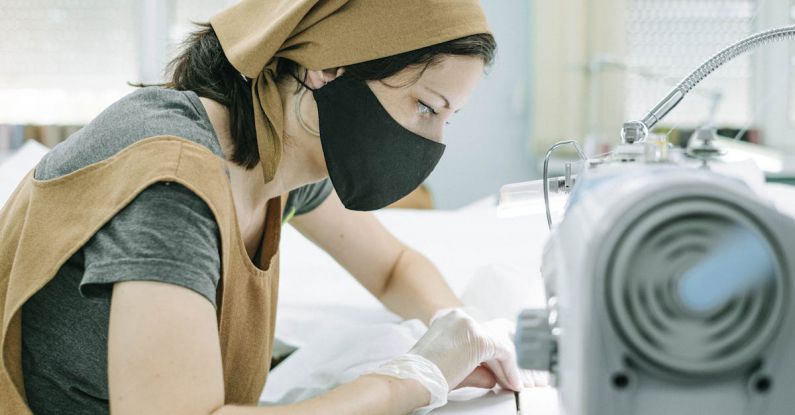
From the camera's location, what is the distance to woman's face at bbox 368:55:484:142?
1062mm

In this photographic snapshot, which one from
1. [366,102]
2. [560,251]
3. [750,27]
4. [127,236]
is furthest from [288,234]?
[750,27]

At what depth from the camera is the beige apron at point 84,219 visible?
0.90 metres

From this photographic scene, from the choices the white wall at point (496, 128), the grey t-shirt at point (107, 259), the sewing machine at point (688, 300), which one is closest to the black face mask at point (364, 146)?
the grey t-shirt at point (107, 259)

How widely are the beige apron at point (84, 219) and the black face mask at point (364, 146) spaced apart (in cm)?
18

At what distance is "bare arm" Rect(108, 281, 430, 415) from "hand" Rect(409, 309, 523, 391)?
280 millimetres

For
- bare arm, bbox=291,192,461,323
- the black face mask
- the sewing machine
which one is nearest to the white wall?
bare arm, bbox=291,192,461,323

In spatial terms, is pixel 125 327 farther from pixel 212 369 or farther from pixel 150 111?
pixel 150 111

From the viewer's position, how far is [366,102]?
42.4 inches

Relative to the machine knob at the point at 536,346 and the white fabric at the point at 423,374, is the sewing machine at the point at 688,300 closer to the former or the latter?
the machine knob at the point at 536,346

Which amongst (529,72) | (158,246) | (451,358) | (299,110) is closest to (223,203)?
(158,246)

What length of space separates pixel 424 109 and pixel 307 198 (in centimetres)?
47

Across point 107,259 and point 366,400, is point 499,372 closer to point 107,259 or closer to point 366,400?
point 366,400

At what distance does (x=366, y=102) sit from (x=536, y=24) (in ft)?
8.29

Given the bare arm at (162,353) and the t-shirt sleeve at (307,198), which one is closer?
the bare arm at (162,353)
